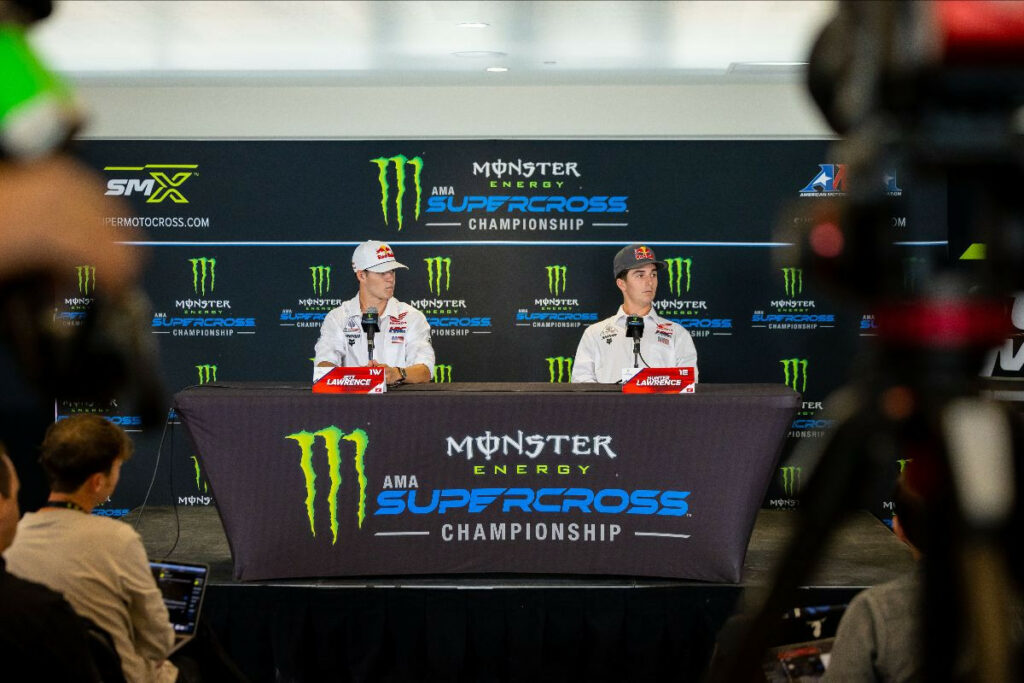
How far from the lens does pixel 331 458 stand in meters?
3.36

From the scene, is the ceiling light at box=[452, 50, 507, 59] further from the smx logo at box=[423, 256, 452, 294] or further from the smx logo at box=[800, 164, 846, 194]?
the smx logo at box=[800, 164, 846, 194]

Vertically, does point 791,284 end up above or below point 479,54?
below

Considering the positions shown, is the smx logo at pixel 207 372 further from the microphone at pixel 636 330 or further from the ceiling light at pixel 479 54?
the microphone at pixel 636 330

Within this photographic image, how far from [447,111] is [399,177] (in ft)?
1.48

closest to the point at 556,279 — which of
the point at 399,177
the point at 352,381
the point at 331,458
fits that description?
the point at 399,177

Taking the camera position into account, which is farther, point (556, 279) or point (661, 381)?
point (556, 279)

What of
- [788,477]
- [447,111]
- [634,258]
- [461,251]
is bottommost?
[788,477]

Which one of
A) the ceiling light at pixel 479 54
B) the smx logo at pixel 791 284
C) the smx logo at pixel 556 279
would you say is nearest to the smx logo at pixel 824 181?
the smx logo at pixel 791 284

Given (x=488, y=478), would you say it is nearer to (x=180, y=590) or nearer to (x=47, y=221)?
(x=180, y=590)

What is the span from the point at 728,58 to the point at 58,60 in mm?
3365

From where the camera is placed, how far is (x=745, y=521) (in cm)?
335

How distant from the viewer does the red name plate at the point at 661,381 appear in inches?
134

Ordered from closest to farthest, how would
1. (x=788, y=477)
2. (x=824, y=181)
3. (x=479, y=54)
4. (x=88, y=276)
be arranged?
1. (x=88, y=276)
2. (x=479, y=54)
3. (x=824, y=181)
4. (x=788, y=477)

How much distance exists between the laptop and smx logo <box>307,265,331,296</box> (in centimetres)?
301
